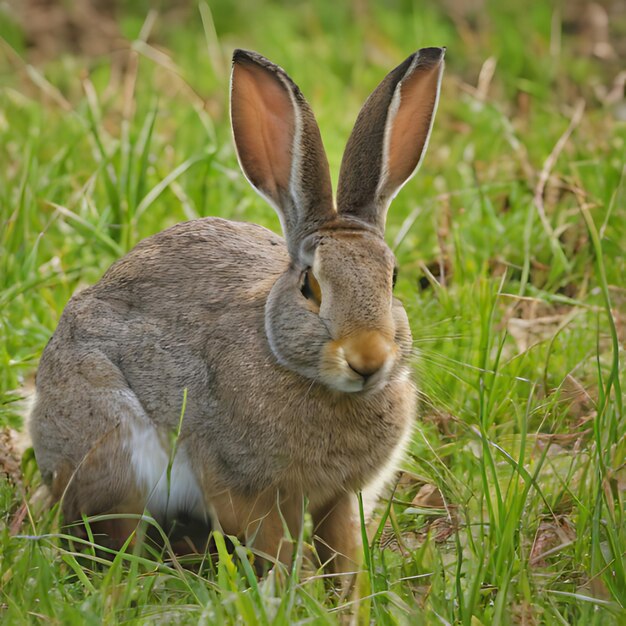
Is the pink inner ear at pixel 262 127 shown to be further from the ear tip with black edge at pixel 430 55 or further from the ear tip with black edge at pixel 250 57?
the ear tip with black edge at pixel 430 55

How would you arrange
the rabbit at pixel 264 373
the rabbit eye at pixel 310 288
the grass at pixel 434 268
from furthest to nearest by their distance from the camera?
the rabbit at pixel 264 373, the rabbit eye at pixel 310 288, the grass at pixel 434 268

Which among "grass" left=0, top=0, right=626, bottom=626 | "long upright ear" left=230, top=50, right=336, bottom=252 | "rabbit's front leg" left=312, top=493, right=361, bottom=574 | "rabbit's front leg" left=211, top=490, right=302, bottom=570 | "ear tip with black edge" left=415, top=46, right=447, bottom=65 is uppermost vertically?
"ear tip with black edge" left=415, top=46, right=447, bottom=65

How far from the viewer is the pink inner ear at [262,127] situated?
Answer: 13.2 feet

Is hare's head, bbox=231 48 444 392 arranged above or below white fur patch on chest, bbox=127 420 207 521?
above

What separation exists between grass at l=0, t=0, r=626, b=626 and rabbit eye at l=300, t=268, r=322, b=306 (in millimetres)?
502

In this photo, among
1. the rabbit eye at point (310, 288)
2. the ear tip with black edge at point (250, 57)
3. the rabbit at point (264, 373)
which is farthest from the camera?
the ear tip with black edge at point (250, 57)

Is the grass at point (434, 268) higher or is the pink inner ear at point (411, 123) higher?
the pink inner ear at point (411, 123)

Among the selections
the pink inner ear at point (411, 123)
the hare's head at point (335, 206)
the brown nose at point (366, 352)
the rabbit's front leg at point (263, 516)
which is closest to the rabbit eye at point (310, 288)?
the hare's head at point (335, 206)

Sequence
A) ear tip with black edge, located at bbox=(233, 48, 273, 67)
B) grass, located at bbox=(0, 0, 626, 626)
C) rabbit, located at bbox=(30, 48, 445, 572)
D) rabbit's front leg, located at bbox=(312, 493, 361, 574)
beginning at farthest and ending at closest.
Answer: rabbit's front leg, located at bbox=(312, 493, 361, 574)
ear tip with black edge, located at bbox=(233, 48, 273, 67)
rabbit, located at bbox=(30, 48, 445, 572)
grass, located at bbox=(0, 0, 626, 626)

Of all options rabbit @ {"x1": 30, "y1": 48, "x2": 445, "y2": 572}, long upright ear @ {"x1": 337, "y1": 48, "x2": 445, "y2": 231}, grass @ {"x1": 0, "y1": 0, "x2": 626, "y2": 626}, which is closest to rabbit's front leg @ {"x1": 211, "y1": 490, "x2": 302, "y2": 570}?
rabbit @ {"x1": 30, "y1": 48, "x2": 445, "y2": 572}

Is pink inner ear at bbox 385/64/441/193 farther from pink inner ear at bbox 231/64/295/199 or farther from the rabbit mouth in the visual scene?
the rabbit mouth

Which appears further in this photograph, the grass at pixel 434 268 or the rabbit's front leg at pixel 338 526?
the rabbit's front leg at pixel 338 526

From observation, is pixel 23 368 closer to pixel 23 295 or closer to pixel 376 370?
pixel 23 295

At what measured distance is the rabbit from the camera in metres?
3.88
